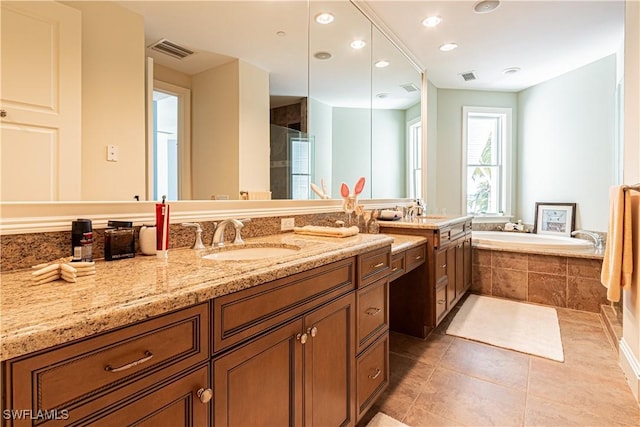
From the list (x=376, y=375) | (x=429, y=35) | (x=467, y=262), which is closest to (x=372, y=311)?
(x=376, y=375)

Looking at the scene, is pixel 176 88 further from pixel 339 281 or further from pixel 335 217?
pixel 335 217

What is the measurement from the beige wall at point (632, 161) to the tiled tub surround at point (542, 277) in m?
1.09

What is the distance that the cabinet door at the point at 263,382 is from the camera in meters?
0.83

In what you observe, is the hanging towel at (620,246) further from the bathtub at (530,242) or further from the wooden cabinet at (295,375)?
the wooden cabinet at (295,375)

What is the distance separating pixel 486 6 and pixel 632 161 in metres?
1.60

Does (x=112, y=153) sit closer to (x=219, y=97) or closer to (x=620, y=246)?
(x=219, y=97)

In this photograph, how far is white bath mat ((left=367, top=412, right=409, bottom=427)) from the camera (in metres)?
1.54

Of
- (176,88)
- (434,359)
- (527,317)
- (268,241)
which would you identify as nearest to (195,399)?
(268,241)

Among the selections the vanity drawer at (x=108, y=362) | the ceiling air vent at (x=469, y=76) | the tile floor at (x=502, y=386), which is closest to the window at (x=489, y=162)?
the ceiling air vent at (x=469, y=76)

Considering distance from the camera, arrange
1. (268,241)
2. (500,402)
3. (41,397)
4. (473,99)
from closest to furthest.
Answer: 1. (41,397)
2. (268,241)
3. (500,402)
4. (473,99)

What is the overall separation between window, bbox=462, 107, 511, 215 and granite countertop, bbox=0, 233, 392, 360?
4.25m

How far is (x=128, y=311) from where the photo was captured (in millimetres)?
621

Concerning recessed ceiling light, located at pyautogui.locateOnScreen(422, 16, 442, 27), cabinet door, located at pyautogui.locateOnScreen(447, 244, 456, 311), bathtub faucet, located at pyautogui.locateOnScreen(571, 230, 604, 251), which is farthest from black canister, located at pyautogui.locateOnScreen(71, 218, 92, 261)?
bathtub faucet, located at pyautogui.locateOnScreen(571, 230, 604, 251)

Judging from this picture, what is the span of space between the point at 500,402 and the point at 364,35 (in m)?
2.85
